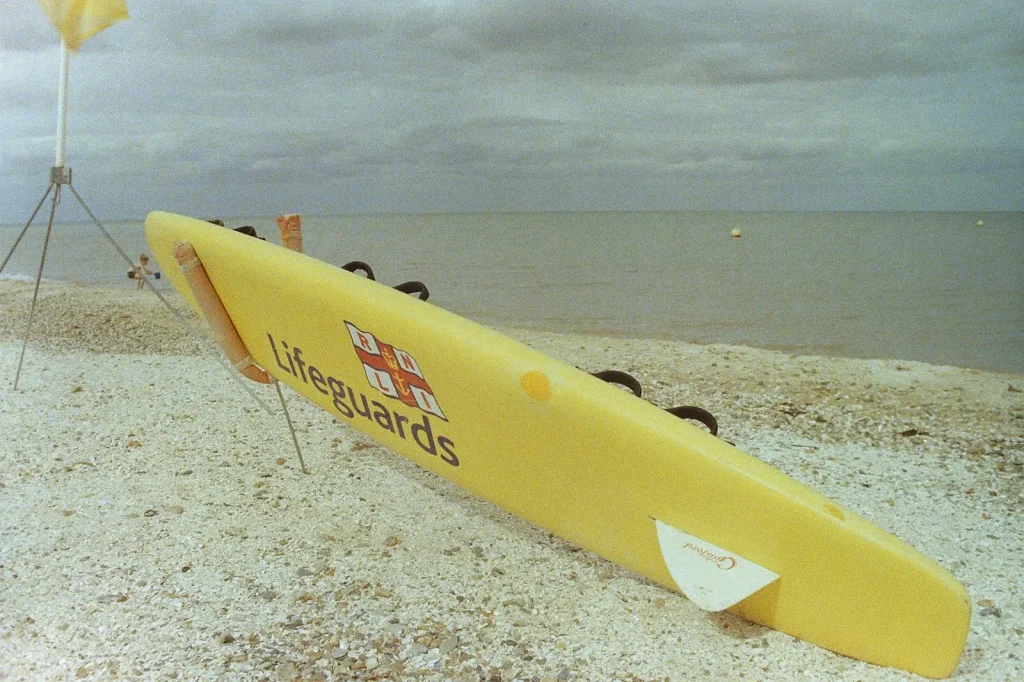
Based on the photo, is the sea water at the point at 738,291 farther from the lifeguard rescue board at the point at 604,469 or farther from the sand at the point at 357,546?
the lifeguard rescue board at the point at 604,469

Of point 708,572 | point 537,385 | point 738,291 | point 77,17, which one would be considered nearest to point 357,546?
point 537,385

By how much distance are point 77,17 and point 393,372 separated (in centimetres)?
242

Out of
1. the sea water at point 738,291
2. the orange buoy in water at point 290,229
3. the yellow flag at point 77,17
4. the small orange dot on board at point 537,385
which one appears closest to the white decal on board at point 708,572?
the small orange dot on board at point 537,385

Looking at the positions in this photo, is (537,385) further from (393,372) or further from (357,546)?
(357,546)

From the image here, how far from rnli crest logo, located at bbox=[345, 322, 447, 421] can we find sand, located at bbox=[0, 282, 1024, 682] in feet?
1.68

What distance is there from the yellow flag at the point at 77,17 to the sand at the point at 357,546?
172 centimetres

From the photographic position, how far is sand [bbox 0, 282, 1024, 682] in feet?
6.59

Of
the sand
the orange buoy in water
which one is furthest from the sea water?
the orange buoy in water

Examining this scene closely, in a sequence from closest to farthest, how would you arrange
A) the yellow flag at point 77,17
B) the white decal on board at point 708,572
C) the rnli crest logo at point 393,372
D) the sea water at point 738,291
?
the white decal on board at point 708,572, the rnli crest logo at point 393,372, the yellow flag at point 77,17, the sea water at point 738,291

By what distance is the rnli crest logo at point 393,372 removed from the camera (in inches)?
94.6

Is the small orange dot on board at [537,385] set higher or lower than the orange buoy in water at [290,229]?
lower

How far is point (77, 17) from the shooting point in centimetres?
354

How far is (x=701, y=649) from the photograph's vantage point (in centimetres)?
207

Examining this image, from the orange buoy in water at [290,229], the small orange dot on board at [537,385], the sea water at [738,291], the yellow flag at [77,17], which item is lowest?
the sea water at [738,291]
